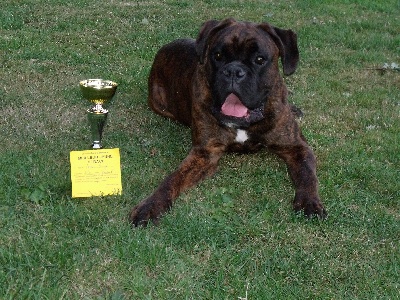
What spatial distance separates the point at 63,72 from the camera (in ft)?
19.6

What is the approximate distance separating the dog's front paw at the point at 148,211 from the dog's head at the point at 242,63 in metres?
0.81

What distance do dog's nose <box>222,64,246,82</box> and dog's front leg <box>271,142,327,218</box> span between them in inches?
26.6

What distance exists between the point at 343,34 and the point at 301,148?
419 centimetres

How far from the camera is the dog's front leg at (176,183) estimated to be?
3.39m

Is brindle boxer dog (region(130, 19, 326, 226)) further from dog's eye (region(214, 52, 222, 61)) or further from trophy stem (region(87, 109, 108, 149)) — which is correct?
trophy stem (region(87, 109, 108, 149))

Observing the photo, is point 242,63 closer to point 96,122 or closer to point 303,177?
point 303,177

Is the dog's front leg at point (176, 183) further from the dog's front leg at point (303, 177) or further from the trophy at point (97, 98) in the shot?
the trophy at point (97, 98)

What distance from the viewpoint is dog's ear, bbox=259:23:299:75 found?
398cm

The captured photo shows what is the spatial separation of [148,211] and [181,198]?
0.36 m

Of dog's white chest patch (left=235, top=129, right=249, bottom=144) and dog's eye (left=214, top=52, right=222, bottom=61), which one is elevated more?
dog's eye (left=214, top=52, right=222, bottom=61)

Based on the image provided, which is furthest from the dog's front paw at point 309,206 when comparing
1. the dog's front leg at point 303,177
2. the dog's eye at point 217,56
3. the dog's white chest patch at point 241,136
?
the dog's eye at point 217,56

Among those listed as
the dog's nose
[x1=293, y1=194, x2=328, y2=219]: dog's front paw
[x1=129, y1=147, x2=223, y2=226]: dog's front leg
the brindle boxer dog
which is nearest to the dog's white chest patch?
the brindle boxer dog

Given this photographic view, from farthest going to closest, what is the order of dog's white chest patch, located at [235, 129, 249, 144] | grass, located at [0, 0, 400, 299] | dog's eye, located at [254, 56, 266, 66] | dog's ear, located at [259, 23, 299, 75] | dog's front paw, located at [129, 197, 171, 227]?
dog's white chest patch, located at [235, 129, 249, 144]
dog's ear, located at [259, 23, 299, 75]
dog's eye, located at [254, 56, 266, 66]
dog's front paw, located at [129, 197, 171, 227]
grass, located at [0, 0, 400, 299]

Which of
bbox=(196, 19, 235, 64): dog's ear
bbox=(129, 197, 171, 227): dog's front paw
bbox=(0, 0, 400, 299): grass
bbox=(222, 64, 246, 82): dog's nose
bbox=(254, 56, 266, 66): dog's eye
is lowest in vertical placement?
bbox=(0, 0, 400, 299): grass
